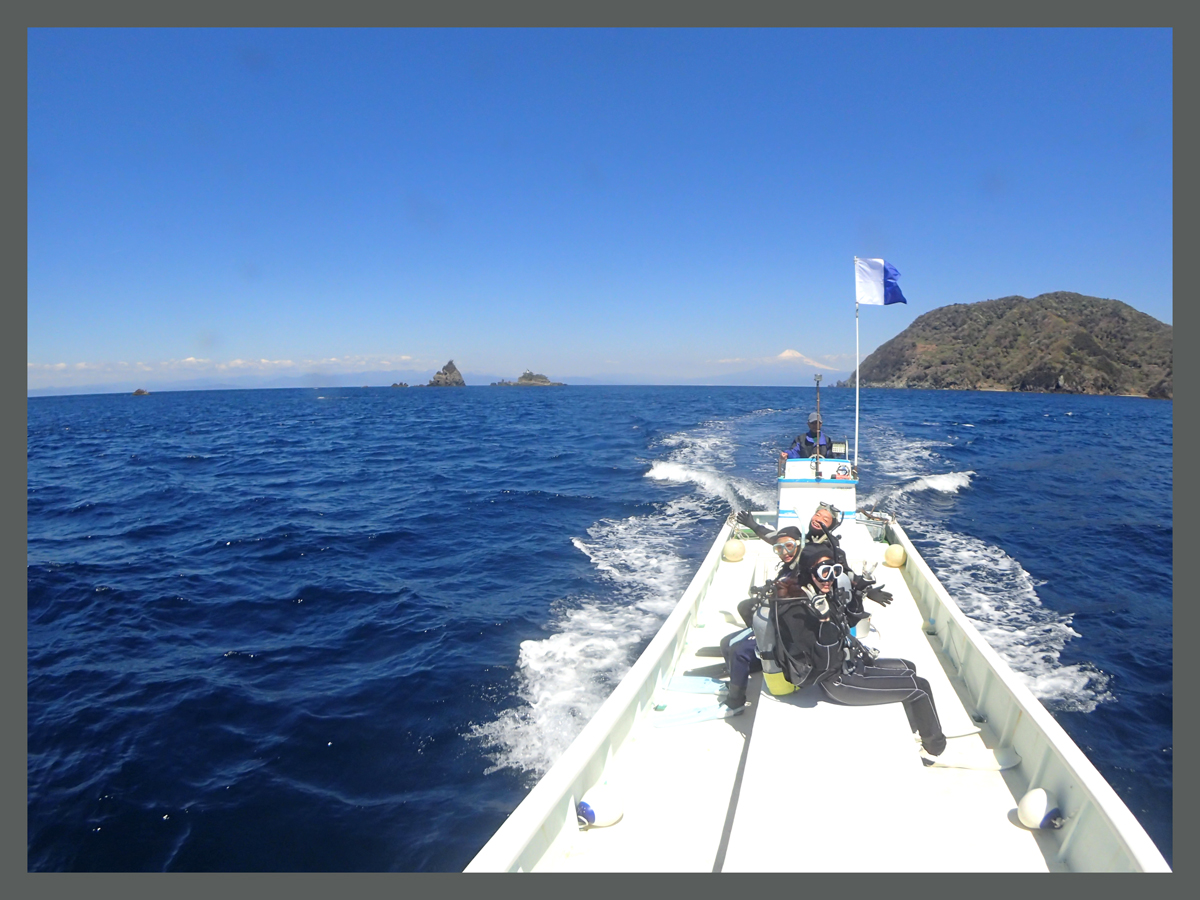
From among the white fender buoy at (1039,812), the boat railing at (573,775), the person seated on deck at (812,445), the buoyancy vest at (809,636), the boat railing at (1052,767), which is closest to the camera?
the boat railing at (1052,767)

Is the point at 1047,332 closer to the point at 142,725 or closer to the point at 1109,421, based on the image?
the point at 1109,421

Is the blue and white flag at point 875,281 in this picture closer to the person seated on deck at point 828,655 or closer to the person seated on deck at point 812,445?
the person seated on deck at point 812,445

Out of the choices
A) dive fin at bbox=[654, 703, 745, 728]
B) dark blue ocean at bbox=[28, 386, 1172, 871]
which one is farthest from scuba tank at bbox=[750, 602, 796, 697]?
dark blue ocean at bbox=[28, 386, 1172, 871]

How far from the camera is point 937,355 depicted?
430 ft

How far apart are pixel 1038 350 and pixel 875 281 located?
423 ft

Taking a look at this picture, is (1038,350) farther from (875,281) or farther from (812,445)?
(812,445)

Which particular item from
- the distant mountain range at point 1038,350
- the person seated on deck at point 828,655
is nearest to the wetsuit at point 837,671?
the person seated on deck at point 828,655

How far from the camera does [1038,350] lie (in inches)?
4395

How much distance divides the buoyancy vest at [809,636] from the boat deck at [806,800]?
16.6 inches

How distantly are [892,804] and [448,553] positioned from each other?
11629mm

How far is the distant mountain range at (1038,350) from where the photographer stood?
9856 cm

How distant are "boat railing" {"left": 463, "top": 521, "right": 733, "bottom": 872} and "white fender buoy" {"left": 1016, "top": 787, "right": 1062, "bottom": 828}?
306 cm

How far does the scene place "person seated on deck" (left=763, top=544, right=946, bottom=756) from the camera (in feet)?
14.8

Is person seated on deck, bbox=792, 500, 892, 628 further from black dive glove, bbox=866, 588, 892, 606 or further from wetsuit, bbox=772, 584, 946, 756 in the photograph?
wetsuit, bbox=772, 584, 946, 756
